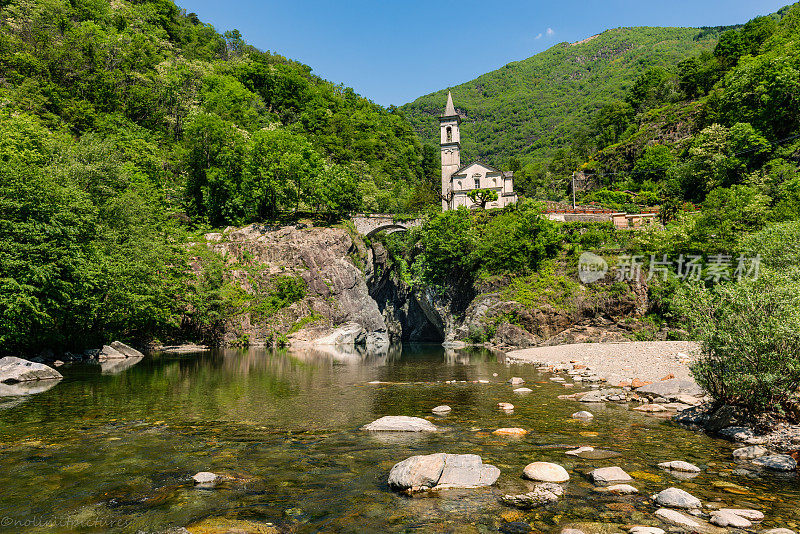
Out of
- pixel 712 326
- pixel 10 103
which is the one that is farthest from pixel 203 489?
pixel 10 103

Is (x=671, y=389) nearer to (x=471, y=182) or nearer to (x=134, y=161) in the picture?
(x=134, y=161)

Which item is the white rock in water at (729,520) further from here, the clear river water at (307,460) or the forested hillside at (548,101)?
the forested hillside at (548,101)

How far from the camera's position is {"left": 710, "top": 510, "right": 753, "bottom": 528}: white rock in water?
611 cm

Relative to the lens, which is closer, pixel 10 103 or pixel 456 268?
pixel 10 103

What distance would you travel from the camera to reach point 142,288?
115ft

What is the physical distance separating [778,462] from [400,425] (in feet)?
27.2

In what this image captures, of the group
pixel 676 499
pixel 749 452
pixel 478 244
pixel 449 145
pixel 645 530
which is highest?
pixel 449 145

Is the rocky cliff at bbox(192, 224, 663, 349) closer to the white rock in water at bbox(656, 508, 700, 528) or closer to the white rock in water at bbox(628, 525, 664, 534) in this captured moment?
the white rock in water at bbox(656, 508, 700, 528)

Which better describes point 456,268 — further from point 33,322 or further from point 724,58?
point 724,58

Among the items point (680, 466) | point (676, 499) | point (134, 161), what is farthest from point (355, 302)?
point (676, 499)

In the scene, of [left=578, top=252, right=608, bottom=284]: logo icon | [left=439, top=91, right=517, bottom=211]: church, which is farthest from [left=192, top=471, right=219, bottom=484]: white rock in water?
[left=439, top=91, right=517, bottom=211]: church

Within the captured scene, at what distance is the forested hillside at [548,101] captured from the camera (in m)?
147

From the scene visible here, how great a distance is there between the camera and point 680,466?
8.60 m

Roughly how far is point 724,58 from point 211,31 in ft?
371
